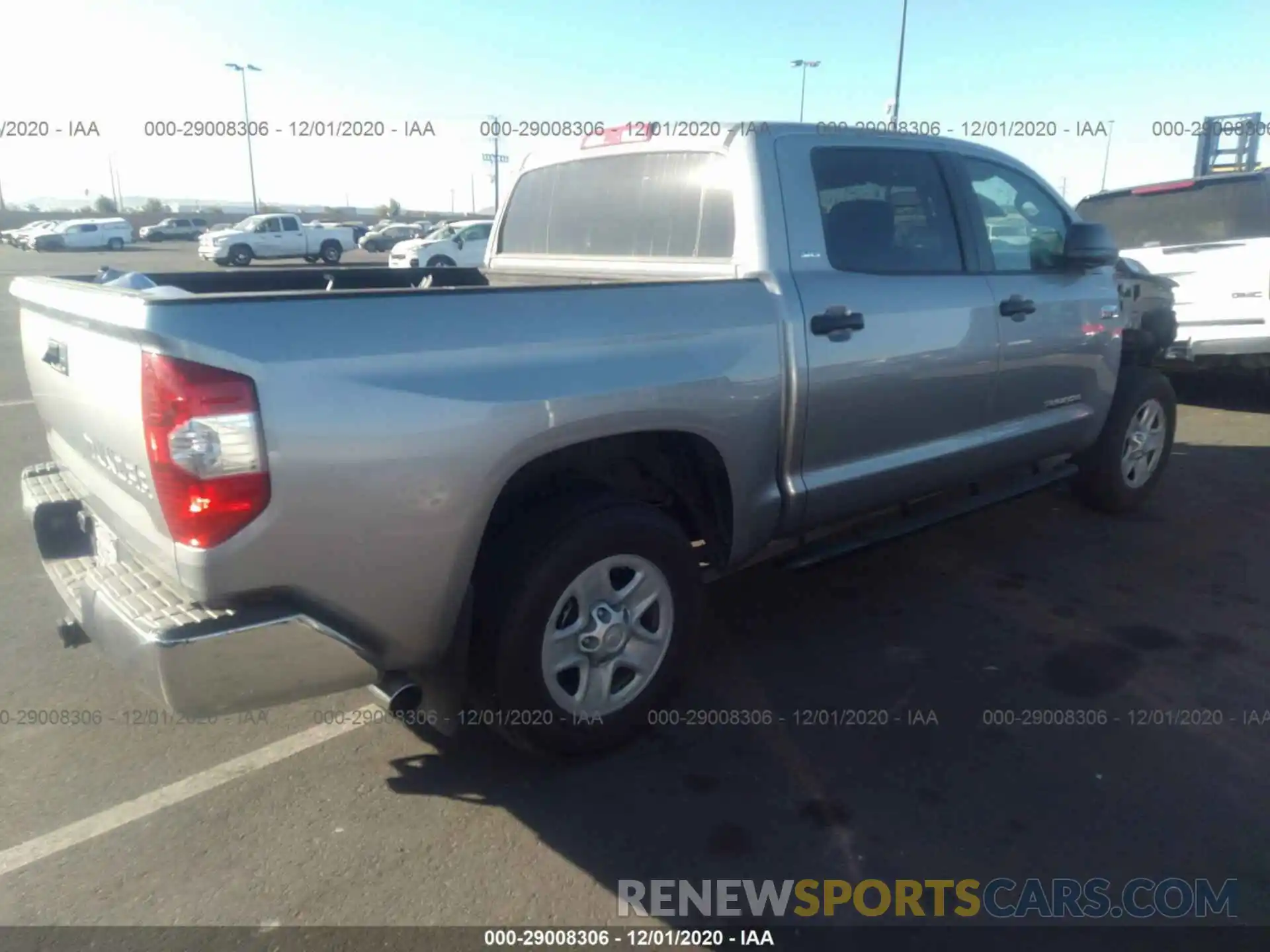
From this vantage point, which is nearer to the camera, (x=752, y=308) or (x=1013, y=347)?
(x=752, y=308)

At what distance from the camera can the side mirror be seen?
436cm

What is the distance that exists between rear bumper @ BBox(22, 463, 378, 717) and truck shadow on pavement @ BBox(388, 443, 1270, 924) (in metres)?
0.78

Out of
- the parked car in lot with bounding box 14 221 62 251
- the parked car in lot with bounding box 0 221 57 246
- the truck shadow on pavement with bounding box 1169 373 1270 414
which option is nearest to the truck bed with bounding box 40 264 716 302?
the truck shadow on pavement with bounding box 1169 373 1270 414

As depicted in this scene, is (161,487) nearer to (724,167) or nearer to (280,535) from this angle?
(280,535)

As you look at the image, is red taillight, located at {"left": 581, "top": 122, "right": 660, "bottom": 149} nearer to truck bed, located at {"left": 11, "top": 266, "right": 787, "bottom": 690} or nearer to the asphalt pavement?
truck bed, located at {"left": 11, "top": 266, "right": 787, "bottom": 690}

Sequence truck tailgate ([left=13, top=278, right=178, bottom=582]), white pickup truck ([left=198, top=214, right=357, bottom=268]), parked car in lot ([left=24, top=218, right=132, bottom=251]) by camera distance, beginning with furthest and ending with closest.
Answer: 1. parked car in lot ([left=24, top=218, right=132, bottom=251])
2. white pickup truck ([left=198, top=214, right=357, bottom=268])
3. truck tailgate ([left=13, top=278, right=178, bottom=582])

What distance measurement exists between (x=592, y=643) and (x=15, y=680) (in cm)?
226

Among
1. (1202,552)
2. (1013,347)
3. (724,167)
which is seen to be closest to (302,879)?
(724,167)

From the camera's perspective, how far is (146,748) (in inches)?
125

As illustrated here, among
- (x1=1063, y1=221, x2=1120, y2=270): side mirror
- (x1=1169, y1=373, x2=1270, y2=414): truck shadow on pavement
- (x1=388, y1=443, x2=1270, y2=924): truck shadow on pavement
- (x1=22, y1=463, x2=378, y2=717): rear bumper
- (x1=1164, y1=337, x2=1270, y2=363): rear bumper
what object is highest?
(x1=1063, y1=221, x2=1120, y2=270): side mirror

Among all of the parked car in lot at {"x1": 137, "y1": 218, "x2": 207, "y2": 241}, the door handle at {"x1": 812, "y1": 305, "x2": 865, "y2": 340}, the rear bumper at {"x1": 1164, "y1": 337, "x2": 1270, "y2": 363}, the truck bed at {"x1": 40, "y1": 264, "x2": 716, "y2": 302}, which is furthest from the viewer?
the parked car in lot at {"x1": 137, "y1": 218, "x2": 207, "y2": 241}

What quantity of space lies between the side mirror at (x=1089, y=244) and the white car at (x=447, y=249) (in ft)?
78.4

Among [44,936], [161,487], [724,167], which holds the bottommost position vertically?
[44,936]

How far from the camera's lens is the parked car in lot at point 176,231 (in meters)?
53.2
